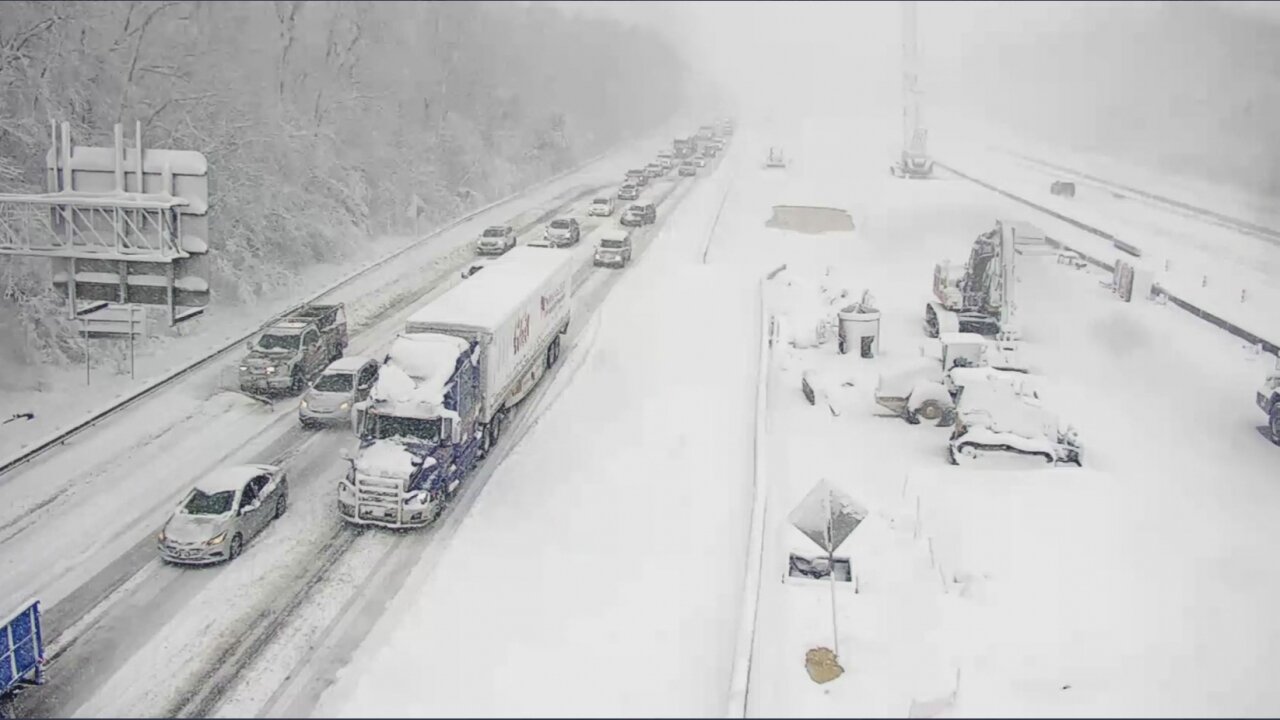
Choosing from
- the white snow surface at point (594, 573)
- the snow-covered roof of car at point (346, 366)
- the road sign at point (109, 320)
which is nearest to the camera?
the white snow surface at point (594, 573)

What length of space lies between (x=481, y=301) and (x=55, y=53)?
20929mm

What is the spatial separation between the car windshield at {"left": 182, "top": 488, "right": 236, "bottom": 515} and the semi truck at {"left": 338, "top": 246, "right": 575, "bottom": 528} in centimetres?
214

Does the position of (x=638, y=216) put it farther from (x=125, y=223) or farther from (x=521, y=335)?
(x=125, y=223)

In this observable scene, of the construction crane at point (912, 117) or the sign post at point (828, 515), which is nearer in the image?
the sign post at point (828, 515)

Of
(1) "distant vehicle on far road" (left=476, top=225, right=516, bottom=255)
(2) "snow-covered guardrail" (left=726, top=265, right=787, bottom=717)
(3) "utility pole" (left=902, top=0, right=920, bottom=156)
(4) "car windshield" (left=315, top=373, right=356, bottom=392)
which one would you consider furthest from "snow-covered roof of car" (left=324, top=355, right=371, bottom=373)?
(3) "utility pole" (left=902, top=0, right=920, bottom=156)

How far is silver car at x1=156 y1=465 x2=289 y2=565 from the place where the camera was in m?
18.4

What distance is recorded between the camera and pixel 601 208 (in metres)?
57.3

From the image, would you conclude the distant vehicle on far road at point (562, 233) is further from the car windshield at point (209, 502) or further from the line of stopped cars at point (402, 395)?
the car windshield at point (209, 502)

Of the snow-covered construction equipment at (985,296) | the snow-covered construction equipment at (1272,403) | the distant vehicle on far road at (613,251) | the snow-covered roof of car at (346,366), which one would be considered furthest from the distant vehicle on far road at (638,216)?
the snow-covered construction equipment at (1272,403)

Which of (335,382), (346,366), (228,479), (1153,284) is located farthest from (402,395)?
(1153,284)

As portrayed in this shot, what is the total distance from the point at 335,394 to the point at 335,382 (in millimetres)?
469

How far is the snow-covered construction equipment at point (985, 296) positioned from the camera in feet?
109

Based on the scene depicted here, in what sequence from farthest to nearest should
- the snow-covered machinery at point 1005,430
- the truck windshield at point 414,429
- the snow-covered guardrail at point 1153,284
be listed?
the snow-covered guardrail at point 1153,284 < the snow-covered machinery at point 1005,430 < the truck windshield at point 414,429

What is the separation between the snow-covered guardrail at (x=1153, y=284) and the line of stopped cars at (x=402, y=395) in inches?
973
